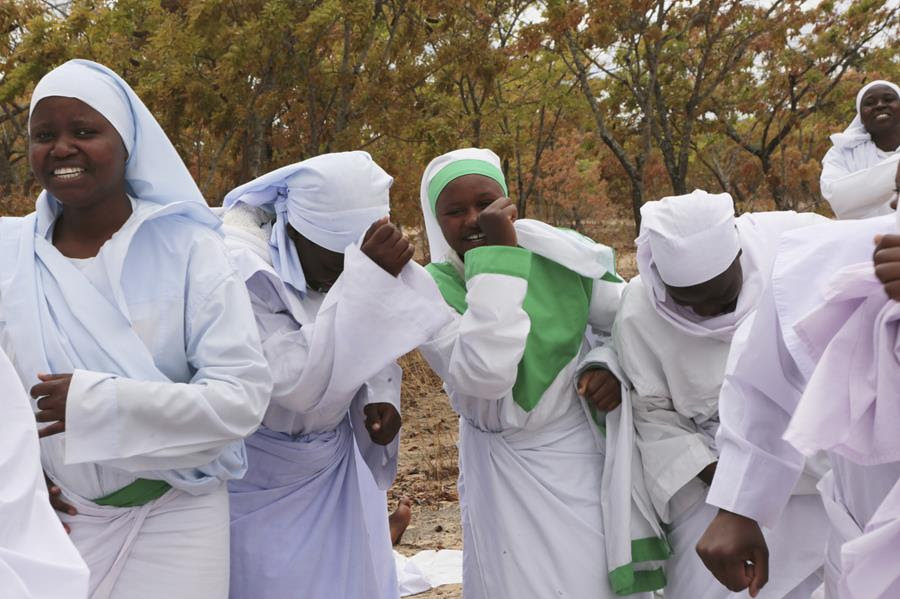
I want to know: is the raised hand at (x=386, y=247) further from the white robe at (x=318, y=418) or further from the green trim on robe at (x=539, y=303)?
A: the green trim on robe at (x=539, y=303)

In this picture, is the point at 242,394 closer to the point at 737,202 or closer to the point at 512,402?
the point at 512,402

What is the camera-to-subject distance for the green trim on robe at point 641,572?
3.50m

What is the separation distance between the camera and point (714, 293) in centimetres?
350

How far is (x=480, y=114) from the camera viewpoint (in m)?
11.6

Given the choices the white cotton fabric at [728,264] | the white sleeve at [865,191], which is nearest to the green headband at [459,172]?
the white cotton fabric at [728,264]

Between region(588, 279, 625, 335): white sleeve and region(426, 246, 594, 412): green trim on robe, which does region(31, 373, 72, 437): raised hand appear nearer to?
region(426, 246, 594, 412): green trim on robe

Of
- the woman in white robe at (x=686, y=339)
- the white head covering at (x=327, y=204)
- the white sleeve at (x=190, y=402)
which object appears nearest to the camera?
the white sleeve at (x=190, y=402)

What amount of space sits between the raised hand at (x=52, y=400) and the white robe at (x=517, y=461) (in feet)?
4.14

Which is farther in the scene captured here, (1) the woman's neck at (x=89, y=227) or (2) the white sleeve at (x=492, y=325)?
(2) the white sleeve at (x=492, y=325)

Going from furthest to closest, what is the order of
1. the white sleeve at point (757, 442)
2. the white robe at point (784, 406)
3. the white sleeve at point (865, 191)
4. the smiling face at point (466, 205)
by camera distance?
the white sleeve at point (865, 191) → the smiling face at point (466, 205) → the white sleeve at point (757, 442) → the white robe at point (784, 406)

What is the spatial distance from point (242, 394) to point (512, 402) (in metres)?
1.07

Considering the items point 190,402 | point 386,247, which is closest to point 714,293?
point 386,247

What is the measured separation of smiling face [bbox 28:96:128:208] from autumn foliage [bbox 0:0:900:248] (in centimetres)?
506

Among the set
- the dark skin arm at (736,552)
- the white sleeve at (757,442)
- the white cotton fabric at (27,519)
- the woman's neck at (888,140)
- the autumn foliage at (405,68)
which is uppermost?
the autumn foliage at (405,68)
